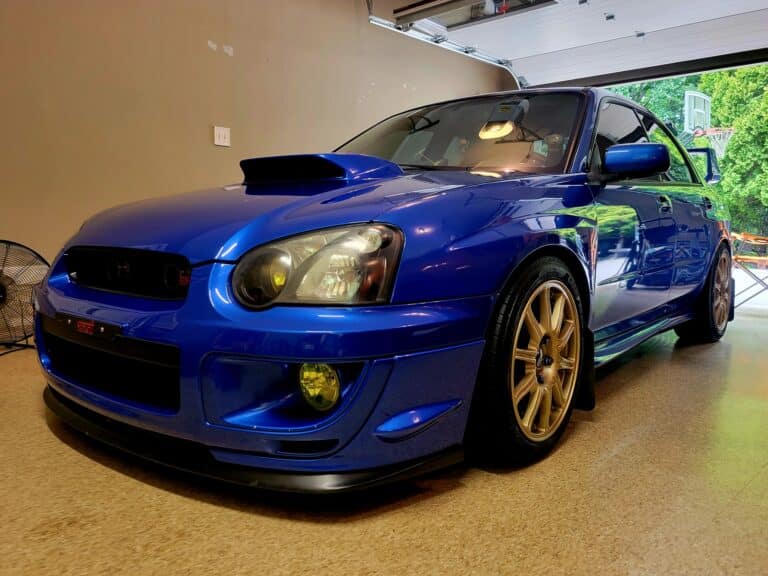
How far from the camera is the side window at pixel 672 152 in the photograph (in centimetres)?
260

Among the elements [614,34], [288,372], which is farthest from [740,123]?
[288,372]

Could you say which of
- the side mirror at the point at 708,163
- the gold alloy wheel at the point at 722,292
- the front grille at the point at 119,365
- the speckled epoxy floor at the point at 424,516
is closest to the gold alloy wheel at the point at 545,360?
the speckled epoxy floor at the point at 424,516

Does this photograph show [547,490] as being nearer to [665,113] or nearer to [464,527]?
[464,527]

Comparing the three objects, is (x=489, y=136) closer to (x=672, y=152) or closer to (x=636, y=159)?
(x=636, y=159)

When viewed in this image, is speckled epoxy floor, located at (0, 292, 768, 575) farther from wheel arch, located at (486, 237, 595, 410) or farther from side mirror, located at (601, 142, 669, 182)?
side mirror, located at (601, 142, 669, 182)

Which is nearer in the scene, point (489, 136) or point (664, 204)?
point (489, 136)

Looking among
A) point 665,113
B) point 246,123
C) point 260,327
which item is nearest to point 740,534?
point 260,327

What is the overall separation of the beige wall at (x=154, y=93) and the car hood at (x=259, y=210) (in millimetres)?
1859

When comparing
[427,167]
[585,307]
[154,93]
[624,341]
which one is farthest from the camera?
[154,93]

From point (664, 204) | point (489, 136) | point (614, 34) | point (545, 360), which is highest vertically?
point (614, 34)

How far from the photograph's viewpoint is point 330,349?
1.12 meters

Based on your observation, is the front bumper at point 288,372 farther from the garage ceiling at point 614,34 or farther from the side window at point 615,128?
the garage ceiling at point 614,34

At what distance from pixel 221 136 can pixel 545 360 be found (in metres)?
3.01

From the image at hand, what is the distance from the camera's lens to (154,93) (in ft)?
11.6
